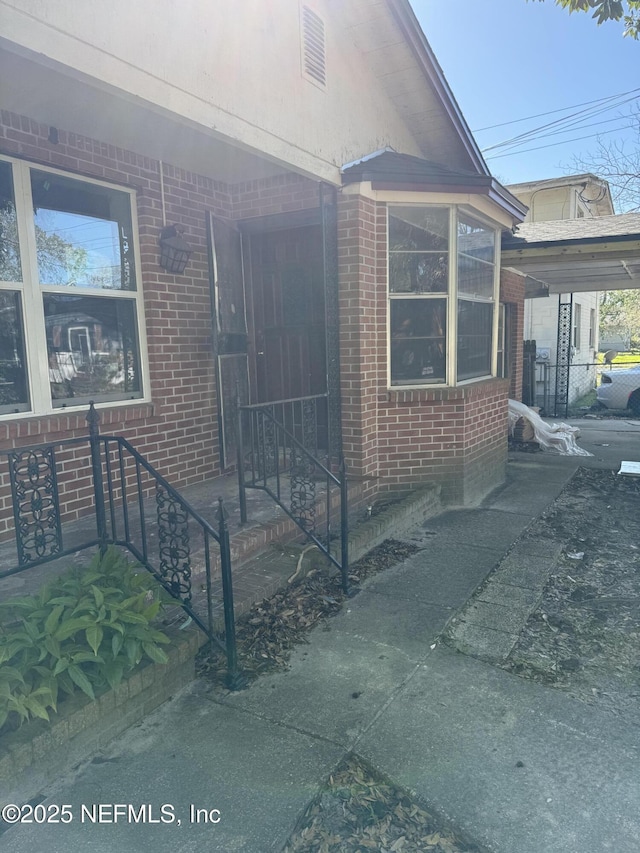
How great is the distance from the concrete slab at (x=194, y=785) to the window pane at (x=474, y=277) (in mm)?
4588

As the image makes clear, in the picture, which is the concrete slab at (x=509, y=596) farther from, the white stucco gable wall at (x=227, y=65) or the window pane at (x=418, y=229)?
the white stucco gable wall at (x=227, y=65)

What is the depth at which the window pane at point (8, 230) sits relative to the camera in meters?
3.76

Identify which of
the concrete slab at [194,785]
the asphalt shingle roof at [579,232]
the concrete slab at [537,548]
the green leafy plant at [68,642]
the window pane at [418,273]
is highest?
the asphalt shingle roof at [579,232]

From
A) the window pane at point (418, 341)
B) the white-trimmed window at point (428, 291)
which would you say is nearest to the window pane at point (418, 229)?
the white-trimmed window at point (428, 291)

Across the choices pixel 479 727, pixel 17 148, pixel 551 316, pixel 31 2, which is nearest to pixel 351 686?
pixel 479 727

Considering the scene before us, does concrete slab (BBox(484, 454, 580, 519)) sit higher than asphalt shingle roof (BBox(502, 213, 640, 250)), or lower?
lower

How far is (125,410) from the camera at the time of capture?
14.8ft

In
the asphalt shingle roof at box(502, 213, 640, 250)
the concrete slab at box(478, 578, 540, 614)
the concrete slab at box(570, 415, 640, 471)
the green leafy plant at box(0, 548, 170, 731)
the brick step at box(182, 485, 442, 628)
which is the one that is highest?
the asphalt shingle roof at box(502, 213, 640, 250)

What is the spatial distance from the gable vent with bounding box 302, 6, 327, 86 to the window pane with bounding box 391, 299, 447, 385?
2018mm

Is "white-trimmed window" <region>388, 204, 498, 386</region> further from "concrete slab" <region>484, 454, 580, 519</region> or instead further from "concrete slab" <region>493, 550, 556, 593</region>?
"concrete slab" <region>493, 550, 556, 593</region>

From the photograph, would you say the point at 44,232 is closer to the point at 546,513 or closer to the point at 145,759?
the point at 145,759

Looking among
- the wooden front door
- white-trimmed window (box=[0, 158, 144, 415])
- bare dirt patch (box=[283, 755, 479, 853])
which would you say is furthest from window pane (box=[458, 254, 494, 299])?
bare dirt patch (box=[283, 755, 479, 853])

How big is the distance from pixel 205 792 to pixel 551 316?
51.8 ft

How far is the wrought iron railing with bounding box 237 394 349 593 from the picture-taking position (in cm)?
389
